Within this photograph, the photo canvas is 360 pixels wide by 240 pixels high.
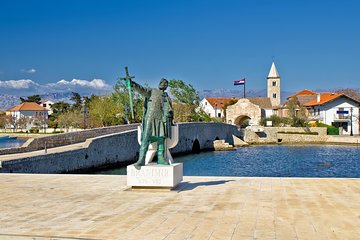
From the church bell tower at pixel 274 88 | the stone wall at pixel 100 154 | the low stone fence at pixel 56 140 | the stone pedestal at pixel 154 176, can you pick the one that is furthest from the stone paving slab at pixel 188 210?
the church bell tower at pixel 274 88

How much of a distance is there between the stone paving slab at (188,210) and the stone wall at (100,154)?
7.92 metres

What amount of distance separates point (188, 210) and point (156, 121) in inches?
117

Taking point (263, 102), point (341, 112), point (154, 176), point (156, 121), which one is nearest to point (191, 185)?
point (154, 176)

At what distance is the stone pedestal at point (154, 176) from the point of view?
10.6 m

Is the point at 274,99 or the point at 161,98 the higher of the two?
the point at 274,99

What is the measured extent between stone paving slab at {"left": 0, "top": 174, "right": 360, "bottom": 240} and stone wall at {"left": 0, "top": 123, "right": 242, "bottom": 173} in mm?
7922

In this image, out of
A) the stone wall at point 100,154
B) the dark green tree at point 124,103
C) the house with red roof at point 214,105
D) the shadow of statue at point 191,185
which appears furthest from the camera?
the house with red roof at point 214,105

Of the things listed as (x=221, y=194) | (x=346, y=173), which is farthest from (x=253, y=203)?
(x=346, y=173)

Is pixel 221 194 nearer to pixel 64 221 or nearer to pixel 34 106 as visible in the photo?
pixel 64 221

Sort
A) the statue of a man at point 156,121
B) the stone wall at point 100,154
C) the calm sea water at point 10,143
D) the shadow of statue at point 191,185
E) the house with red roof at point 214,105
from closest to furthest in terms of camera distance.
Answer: the statue of a man at point 156,121 → the shadow of statue at point 191,185 → the stone wall at point 100,154 → the calm sea water at point 10,143 → the house with red roof at point 214,105

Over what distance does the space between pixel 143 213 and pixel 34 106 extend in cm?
11263

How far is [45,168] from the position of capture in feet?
70.1

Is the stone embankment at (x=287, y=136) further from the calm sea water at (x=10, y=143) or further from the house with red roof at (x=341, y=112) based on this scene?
the calm sea water at (x=10, y=143)

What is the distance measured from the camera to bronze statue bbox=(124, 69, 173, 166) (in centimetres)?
1082
